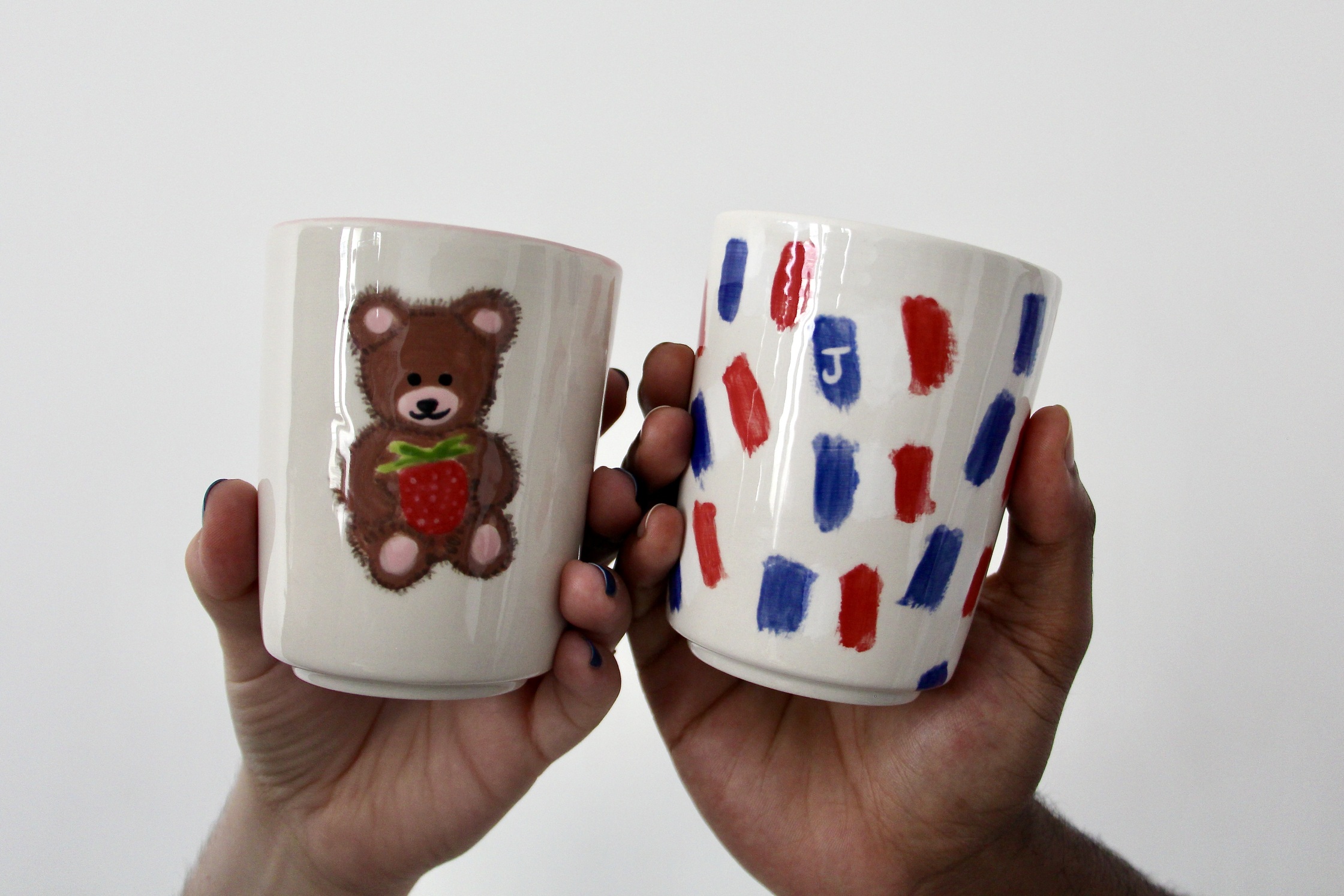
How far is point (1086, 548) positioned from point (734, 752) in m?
0.51

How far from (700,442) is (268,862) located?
799mm

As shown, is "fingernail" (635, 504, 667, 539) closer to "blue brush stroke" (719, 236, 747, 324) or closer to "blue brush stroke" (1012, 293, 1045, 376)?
"blue brush stroke" (719, 236, 747, 324)

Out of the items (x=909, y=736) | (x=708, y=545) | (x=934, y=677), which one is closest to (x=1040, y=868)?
(x=909, y=736)

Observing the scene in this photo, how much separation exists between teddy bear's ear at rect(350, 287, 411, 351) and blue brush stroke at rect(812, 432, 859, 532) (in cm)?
38

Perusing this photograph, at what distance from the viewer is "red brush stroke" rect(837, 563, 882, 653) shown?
0.74 meters

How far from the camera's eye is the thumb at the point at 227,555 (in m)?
0.80

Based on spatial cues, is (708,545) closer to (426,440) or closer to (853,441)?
(853,441)

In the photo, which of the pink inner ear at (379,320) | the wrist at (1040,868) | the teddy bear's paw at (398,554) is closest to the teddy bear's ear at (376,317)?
the pink inner ear at (379,320)

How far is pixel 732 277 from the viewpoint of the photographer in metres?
0.78

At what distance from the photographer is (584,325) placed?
77 centimetres

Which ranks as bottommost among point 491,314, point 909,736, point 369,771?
point 369,771

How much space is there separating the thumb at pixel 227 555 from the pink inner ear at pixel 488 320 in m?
0.33

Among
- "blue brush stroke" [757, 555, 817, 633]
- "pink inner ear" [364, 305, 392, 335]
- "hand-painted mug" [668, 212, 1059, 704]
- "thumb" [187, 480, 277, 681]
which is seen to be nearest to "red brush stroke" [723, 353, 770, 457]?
"hand-painted mug" [668, 212, 1059, 704]

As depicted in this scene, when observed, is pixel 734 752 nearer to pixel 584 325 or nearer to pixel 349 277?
pixel 584 325
